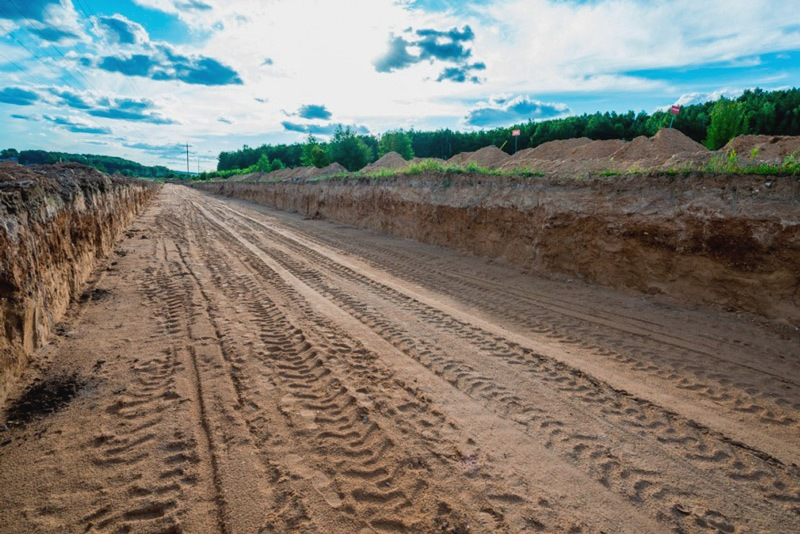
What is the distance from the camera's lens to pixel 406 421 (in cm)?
318

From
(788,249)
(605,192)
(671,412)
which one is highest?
(605,192)

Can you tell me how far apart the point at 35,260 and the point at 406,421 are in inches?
173

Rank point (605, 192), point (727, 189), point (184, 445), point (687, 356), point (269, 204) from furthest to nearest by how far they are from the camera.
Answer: point (269, 204) < point (605, 192) < point (727, 189) < point (687, 356) < point (184, 445)

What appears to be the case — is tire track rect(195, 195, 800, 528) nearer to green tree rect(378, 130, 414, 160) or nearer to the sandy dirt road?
the sandy dirt road

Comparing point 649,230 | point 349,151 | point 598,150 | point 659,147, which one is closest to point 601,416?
point 649,230

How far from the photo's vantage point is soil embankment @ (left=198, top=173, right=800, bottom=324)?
5473mm

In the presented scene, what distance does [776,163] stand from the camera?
6.46 m

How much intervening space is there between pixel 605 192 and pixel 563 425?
5.93 m

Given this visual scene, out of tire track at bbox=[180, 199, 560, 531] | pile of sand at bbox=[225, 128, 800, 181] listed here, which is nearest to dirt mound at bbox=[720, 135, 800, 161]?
pile of sand at bbox=[225, 128, 800, 181]

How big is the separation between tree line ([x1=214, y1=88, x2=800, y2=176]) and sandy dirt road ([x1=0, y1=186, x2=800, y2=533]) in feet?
75.2

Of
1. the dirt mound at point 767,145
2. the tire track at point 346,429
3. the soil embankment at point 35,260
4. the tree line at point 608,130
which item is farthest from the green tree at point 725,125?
the soil embankment at point 35,260

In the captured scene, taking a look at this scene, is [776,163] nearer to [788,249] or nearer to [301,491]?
[788,249]

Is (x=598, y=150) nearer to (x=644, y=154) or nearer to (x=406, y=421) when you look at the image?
(x=644, y=154)

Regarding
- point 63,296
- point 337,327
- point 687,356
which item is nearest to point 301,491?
point 337,327
